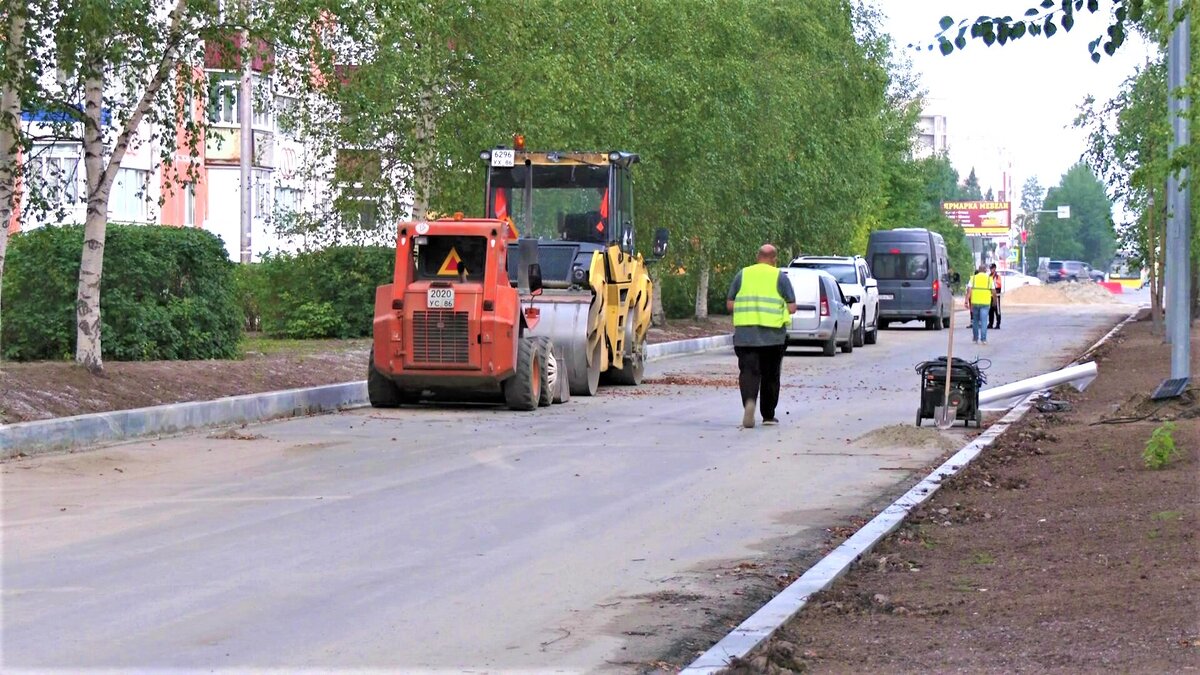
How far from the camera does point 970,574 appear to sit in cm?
915

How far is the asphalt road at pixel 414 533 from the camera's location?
7.60 meters

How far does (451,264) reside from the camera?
66.3 feet

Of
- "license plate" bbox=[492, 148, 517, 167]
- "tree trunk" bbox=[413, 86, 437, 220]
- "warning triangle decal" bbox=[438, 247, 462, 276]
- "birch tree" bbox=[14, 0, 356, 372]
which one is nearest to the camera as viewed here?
"birch tree" bbox=[14, 0, 356, 372]

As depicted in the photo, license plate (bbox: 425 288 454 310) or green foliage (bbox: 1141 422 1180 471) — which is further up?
license plate (bbox: 425 288 454 310)

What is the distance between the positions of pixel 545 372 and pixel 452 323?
1.50m

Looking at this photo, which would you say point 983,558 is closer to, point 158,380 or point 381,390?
point 158,380

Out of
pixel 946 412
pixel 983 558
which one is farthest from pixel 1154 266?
pixel 983 558

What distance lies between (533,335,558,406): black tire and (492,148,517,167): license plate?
10.9ft

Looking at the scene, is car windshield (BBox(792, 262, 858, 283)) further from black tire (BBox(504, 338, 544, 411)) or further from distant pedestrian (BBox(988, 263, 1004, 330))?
black tire (BBox(504, 338, 544, 411))

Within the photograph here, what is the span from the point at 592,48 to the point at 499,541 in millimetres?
20252

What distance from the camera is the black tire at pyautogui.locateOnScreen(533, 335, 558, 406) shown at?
20734 mm

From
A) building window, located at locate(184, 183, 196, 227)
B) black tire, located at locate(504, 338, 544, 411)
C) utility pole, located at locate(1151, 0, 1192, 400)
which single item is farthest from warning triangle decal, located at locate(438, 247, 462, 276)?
building window, located at locate(184, 183, 196, 227)

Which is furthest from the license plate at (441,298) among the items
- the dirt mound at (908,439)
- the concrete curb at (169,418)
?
the dirt mound at (908,439)

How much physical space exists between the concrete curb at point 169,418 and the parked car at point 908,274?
3241 cm
